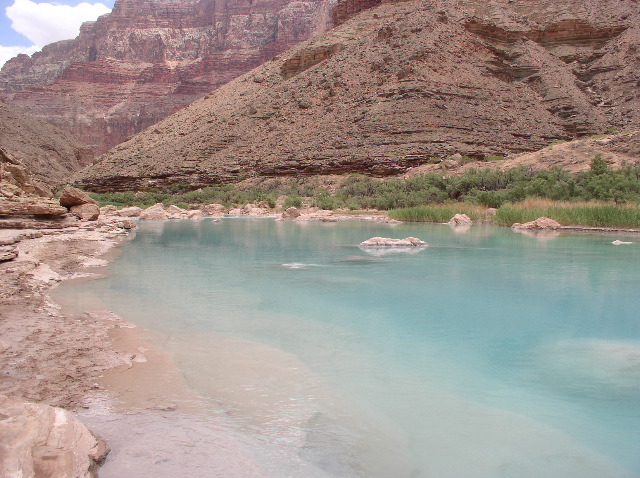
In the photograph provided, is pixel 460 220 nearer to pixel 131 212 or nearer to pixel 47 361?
pixel 47 361

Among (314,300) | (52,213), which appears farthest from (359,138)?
(314,300)

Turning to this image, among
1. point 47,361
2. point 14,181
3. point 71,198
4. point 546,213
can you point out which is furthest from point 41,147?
point 47,361

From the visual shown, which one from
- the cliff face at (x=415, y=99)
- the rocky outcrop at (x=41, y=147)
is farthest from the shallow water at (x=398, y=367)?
the rocky outcrop at (x=41, y=147)

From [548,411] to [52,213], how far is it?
16022 millimetres

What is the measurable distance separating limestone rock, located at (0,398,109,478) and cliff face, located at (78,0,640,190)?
39.7 m

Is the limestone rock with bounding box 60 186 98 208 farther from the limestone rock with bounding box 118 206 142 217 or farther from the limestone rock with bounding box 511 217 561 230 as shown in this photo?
the limestone rock with bounding box 511 217 561 230

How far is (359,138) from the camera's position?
45438mm

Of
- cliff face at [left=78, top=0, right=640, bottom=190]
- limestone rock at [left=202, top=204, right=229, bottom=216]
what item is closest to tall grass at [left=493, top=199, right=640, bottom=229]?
limestone rock at [left=202, top=204, right=229, bottom=216]

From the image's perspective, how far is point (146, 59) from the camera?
428ft

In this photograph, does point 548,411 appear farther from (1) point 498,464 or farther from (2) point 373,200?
(2) point 373,200

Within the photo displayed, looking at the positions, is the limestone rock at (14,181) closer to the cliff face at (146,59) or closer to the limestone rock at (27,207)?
the limestone rock at (27,207)

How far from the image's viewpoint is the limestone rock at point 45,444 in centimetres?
227

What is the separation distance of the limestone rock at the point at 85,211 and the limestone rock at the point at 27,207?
11.1 ft

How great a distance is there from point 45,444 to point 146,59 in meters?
141
